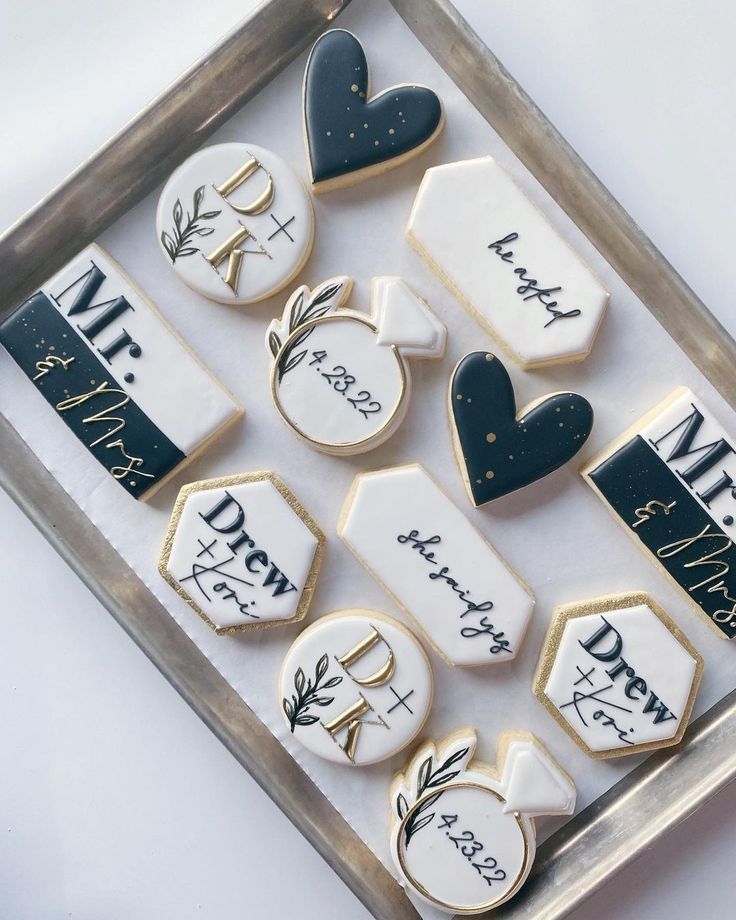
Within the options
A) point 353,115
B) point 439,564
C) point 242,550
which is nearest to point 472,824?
point 439,564

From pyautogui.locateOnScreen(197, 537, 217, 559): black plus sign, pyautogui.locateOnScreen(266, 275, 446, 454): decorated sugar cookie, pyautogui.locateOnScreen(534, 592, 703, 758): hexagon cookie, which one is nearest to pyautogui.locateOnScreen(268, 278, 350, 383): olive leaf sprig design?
pyautogui.locateOnScreen(266, 275, 446, 454): decorated sugar cookie

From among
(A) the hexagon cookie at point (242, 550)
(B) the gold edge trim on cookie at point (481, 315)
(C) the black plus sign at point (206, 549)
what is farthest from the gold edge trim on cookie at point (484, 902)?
(B) the gold edge trim on cookie at point (481, 315)

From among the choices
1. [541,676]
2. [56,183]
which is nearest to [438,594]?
[541,676]

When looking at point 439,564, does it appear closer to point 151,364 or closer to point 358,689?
point 358,689

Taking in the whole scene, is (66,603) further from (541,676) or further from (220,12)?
(220,12)

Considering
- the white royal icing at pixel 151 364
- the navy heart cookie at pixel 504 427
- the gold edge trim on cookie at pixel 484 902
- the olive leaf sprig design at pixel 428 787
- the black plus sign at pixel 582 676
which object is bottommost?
the gold edge trim on cookie at pixel 484 902

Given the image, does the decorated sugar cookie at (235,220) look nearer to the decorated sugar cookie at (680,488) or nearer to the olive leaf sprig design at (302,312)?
the olive leaf sprig design at (302,312)
